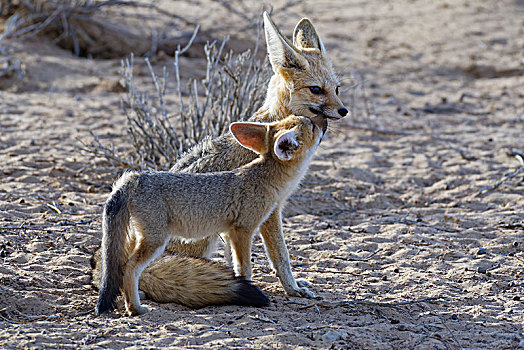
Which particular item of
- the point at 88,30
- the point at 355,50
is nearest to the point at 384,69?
the point at 355,50

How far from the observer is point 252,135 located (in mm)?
4734

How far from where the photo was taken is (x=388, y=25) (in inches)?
536

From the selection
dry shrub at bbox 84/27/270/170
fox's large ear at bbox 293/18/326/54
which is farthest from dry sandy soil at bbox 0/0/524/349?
fox's large ear at bbox 293/18/326/54

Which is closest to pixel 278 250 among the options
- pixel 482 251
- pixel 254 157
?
pixel 254 157

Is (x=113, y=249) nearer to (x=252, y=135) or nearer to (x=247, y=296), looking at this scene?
(x=247, y=296)

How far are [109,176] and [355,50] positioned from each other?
666cm

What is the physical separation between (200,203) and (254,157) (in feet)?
2.72

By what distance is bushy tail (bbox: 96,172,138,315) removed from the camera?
3.97 meters

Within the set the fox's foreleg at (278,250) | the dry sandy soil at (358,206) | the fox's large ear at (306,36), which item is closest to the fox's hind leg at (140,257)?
the dry sandy soil at (358,206)

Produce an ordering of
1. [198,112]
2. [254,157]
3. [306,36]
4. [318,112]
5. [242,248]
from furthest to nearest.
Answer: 1. [198,112]
2. [306,36]
3. [318,112]
4. [254,157]
5. [242,248]

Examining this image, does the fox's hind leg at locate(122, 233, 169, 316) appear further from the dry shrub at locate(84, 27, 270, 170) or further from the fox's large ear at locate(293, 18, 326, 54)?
the dry shrub at locate(84, 27, 270, 170)

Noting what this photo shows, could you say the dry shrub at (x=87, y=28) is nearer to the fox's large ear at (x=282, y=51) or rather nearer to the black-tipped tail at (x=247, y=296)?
the fox's large ear at (x=282, y=51)

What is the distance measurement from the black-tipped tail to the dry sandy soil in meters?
0.06

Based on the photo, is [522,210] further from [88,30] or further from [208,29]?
[88,30]
